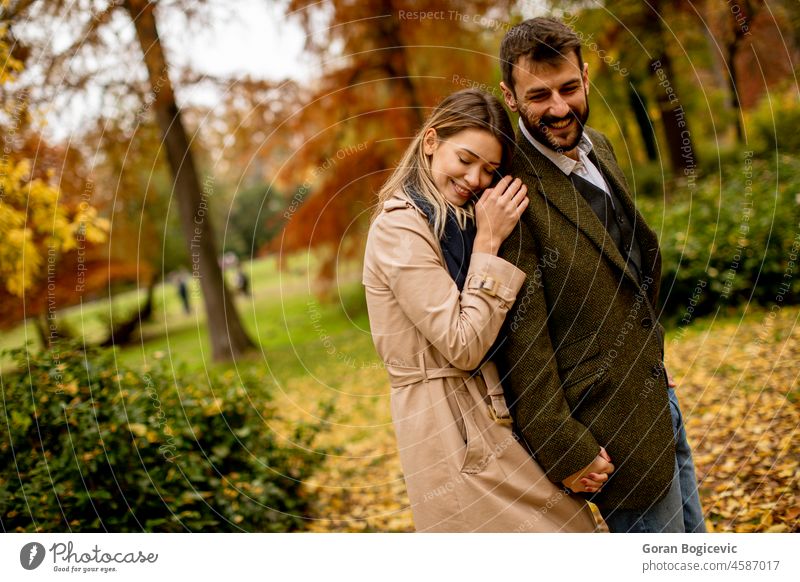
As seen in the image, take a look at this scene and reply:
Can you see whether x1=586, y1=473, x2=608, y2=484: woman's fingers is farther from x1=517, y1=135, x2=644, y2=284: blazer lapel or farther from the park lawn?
the park lawn

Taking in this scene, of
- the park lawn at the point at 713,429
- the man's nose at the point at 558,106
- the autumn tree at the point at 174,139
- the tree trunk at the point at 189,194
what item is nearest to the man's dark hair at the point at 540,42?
the man's nose at the point at 558,106

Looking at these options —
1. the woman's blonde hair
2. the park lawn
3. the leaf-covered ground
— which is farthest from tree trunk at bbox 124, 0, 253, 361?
the woman's blonde hair

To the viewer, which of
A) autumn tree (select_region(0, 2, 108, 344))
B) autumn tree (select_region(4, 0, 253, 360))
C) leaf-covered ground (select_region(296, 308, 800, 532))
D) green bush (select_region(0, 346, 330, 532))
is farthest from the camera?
autumn tree (select_region(4, 0, 253, 360))

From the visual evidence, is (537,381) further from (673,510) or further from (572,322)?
(673,510)

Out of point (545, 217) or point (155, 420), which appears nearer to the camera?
point (545, 217)

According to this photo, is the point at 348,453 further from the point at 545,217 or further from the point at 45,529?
the point at 545,217

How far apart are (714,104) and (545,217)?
24.3 meters

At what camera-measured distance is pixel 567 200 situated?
85.7 inches

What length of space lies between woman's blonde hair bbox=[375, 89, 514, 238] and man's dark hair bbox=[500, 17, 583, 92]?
0.16 m

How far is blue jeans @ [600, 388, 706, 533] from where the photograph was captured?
233 cm

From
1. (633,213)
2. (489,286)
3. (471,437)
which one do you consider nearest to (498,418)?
(471,437)

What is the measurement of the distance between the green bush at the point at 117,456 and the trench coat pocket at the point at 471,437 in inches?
87.4
